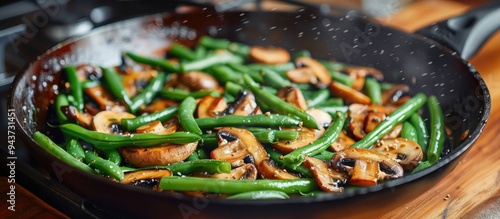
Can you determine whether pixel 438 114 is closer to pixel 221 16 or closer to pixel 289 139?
pixel 289 139

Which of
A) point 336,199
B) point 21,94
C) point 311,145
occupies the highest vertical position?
point 21,94

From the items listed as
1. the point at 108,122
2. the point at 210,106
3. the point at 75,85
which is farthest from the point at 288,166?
the point at 75,85

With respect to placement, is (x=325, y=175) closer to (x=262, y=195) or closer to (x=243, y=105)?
(x=262, y=195)

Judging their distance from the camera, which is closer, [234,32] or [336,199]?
[336,199]

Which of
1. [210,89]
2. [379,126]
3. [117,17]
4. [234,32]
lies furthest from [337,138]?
[117,17]

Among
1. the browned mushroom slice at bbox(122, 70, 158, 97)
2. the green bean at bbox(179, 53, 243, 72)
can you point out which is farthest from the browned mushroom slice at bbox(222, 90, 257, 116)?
the browned mushroom slice at bbox(122, 70, 158, 97)

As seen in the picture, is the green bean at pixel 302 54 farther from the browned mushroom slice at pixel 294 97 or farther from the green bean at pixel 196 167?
the green bean at pixel 196 167

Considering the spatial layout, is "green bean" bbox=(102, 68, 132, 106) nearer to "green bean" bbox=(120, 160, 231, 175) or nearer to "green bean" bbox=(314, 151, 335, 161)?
"green bean" bbox=(120, 160, 231, 175)
